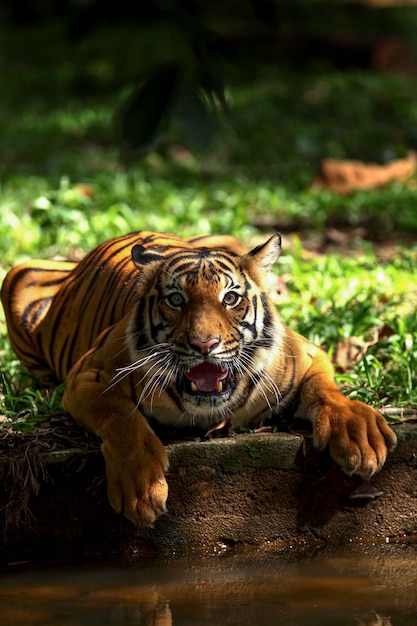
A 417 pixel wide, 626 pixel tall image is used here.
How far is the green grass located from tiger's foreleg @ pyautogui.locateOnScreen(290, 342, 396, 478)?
499 mm

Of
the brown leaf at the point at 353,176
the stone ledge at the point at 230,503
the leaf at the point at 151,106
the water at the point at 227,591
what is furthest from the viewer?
the brown leaf at the point at 353,176

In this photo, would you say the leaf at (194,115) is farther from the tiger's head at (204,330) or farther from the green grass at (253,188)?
the tiger's head at (204,330)

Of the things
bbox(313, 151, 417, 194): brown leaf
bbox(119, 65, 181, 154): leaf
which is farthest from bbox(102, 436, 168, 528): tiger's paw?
bbox(313, 151, 417, 194): brown leaf

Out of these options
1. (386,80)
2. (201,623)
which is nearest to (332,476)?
(201,623)

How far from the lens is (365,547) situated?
3.79m

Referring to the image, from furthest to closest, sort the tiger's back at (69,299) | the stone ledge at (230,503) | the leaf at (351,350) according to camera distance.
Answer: the leaf at (351,350) < the tiger's back at (69,299) < the stone ledge at (230,503)

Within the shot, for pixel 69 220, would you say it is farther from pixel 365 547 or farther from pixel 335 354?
pixel 365 547

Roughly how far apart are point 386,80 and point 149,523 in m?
9.82

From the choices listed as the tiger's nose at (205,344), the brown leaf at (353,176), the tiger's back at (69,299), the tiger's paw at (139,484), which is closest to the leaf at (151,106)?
the tiger's nose at (205,344)

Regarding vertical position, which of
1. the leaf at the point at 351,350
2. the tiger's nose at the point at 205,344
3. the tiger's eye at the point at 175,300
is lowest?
the leaf at the point at 351,350

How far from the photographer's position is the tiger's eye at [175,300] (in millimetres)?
3605

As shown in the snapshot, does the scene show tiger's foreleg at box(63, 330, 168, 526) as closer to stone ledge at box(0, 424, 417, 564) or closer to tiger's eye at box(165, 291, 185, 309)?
stone ledge at box(0, 424, 417, 564)

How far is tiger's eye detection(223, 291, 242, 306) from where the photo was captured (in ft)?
11.8

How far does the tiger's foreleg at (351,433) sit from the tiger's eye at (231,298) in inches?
18.6
